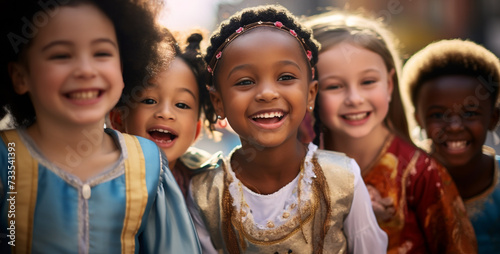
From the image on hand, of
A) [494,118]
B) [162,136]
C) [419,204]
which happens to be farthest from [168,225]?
[494,118]

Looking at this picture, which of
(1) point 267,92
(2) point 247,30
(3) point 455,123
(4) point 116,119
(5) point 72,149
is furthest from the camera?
(3) point 455,123

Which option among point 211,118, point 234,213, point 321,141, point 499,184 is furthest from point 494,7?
point 234,213

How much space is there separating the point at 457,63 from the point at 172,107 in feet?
4.03

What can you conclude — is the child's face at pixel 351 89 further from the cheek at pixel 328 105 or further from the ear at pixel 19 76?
the ear at pixel 19 76

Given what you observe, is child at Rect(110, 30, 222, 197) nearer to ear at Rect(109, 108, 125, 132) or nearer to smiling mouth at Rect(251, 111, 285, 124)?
ear at Rect(109, 108, 125, 132)

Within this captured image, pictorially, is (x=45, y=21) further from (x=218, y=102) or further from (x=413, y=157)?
(x=413, y=157)

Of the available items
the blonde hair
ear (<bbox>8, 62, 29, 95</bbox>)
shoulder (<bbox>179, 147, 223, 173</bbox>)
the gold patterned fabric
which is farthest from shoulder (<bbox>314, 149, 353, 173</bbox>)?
ear (<bbox>8, 62, 29, 95</bbox>)

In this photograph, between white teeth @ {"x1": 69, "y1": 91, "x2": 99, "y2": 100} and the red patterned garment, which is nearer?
A: white teeth @ {"x1": 69, "y1": 91, "x2": 99, "y2": 100}

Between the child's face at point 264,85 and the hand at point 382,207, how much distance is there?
501 millimetres

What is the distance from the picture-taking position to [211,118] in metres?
1.92

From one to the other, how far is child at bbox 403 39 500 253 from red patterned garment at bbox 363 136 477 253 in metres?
0.09

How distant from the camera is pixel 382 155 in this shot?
1.81 meters

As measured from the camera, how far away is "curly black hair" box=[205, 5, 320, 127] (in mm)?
1601

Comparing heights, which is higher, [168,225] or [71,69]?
[71,69]
